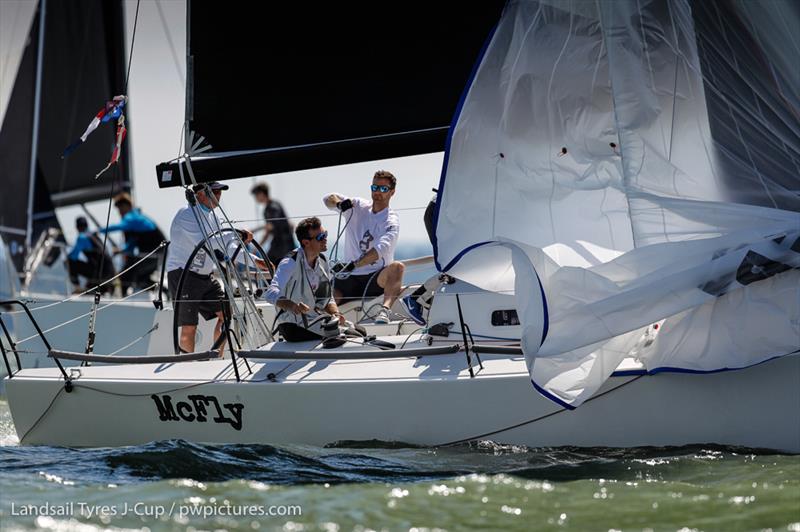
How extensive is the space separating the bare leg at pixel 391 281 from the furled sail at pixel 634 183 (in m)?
1.41

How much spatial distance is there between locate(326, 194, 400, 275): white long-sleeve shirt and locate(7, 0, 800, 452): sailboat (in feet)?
3.77

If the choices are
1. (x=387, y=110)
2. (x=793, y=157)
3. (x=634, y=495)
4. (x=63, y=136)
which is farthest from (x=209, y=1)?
(x=63, y=136)

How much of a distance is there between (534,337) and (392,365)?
0.96 m

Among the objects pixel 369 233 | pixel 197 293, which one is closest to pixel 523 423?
pixel 369 233

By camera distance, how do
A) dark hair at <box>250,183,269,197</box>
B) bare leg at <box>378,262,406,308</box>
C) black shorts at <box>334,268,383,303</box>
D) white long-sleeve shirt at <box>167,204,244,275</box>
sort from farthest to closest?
dark hair at <box>250,183,269,197</box> → black shorts at <box>334,268,383,303</box> → white long-sleeve shirt at <box>167,204,244,275</box> → bare leg at <box>378,262,406,308</box>

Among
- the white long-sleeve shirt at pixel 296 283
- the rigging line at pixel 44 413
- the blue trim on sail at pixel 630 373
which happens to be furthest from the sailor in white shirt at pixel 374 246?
the blue trim on sail at pixel 630 373

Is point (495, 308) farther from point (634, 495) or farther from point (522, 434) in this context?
point (634, 495)

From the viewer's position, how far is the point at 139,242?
13.7 meters

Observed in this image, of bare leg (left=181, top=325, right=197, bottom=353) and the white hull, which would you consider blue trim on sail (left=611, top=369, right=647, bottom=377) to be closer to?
the white hull

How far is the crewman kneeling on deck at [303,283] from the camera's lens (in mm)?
6324

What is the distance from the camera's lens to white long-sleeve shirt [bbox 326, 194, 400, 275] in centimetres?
725

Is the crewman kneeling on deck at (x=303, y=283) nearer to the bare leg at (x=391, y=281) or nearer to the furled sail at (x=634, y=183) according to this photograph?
the bare leg at (x=391, y=281)

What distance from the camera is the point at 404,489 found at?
15.4ft

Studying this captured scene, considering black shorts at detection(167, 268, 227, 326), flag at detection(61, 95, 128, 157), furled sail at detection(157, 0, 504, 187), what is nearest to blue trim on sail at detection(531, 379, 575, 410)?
furled sail at detection(157, 0, 504, 187)
